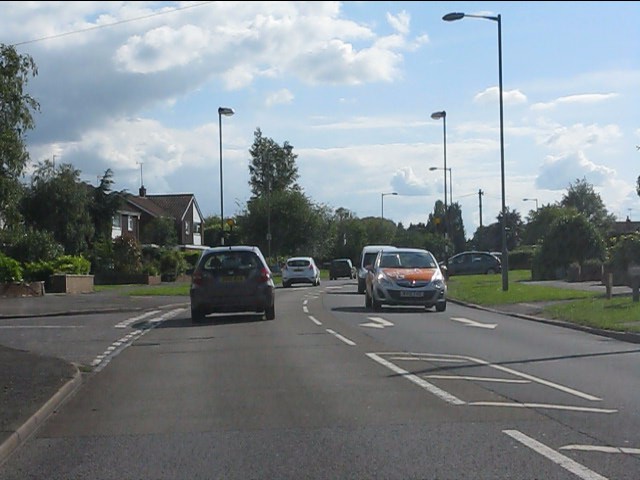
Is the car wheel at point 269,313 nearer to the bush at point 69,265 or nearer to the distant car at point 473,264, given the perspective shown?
the bush at point 69,265

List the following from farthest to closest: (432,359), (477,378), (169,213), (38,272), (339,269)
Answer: (169,213) → (339,269) → (38,272) → (432,359) → (477,378)

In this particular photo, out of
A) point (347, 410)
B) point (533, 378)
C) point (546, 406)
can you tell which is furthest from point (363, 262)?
point (347, 410)

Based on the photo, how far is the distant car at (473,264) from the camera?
5756cm

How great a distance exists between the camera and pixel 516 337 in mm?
18531

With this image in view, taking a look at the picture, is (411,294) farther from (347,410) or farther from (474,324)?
(347,410)

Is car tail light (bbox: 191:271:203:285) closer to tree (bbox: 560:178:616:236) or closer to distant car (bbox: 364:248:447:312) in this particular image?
distant car (bbox: 364:248:447:312)

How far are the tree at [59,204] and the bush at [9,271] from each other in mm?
18271

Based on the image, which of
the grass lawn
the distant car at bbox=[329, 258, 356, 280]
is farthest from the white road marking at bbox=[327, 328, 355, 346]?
the distant car at bbox=[329, 258, 356, 280]

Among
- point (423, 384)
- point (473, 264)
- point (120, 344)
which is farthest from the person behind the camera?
point (473, 264)

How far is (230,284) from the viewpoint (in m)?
21.7

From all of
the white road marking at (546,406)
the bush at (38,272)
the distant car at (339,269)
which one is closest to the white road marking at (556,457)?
the white road marking at (546,406)

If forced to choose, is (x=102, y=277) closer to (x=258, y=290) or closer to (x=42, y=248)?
(x=42, y=248)

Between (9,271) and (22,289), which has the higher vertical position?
(9,271)

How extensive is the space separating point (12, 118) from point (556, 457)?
1475cm
